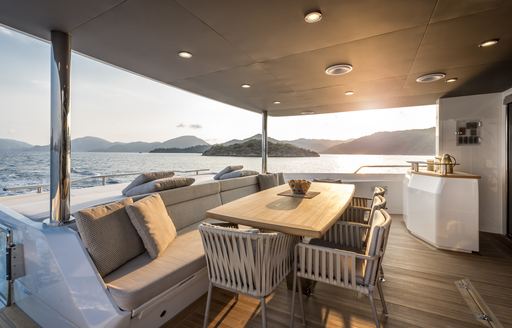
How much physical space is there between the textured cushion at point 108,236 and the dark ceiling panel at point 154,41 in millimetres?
1328

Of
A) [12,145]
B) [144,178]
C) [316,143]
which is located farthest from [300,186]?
[12,145]

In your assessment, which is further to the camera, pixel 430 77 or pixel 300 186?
pixel 430 77

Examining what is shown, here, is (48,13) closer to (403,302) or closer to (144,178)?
(144,178)

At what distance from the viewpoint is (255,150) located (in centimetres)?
723

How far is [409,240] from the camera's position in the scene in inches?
123

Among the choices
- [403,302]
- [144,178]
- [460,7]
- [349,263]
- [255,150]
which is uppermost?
[460,7]

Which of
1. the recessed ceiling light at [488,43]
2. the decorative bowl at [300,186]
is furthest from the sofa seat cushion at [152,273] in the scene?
the recessed ceiling light at [488,43]

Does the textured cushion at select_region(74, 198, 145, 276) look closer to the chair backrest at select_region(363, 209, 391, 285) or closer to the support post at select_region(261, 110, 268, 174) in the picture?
the chair backrest at select_region(363, 209, 391, 285)

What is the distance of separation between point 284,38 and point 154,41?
3.63 ft

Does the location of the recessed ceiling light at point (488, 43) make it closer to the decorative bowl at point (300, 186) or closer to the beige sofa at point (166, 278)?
the decorative bowl at point (300, 186)

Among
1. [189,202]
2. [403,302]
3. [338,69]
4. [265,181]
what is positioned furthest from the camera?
[265,181]

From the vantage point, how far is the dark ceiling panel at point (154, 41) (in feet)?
4.85

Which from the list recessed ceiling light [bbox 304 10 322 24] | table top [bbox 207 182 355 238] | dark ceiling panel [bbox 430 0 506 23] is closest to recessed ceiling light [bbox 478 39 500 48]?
dark ceiling panel [bbox 430 0 506 23]

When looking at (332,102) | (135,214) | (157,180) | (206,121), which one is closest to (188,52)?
(157,180)
